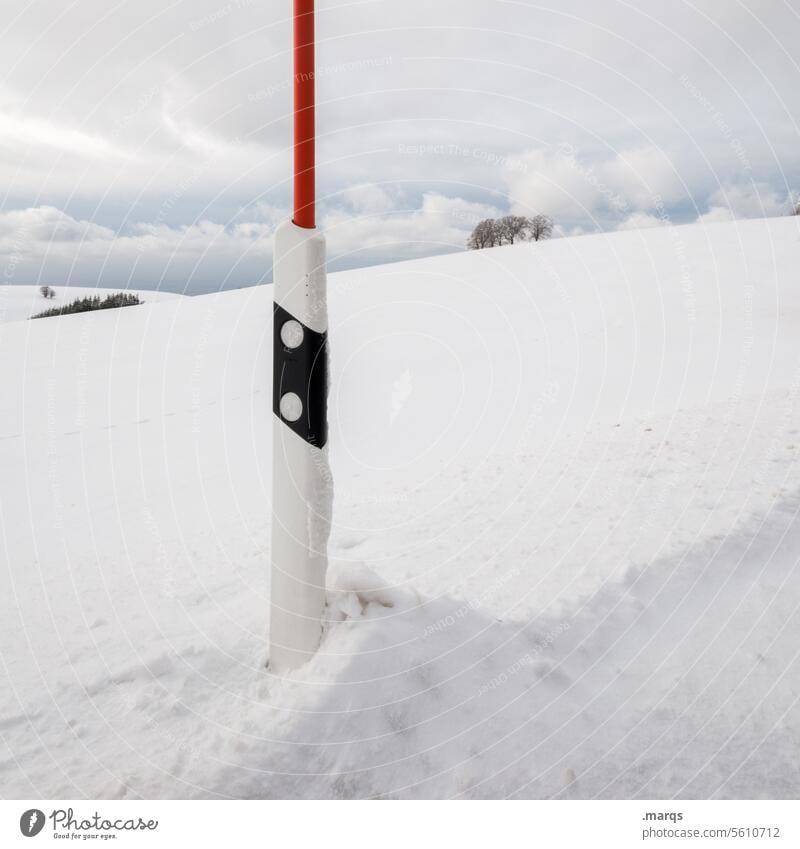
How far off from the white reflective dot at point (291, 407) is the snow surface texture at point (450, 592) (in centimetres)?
57

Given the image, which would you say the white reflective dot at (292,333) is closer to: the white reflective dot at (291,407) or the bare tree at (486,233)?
the white reflective dot at (291,407)

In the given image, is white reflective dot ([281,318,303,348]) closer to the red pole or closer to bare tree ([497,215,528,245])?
the red pole

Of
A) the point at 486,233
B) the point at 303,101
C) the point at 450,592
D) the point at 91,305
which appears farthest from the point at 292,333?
the point at 91,305

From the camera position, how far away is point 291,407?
1.54m

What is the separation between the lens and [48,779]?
53.1 inches

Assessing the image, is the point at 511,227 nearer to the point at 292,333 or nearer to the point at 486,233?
the point at 486,233

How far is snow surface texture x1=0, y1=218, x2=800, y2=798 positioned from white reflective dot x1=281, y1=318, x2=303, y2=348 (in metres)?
0.75

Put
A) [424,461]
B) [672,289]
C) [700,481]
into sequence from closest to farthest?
[700,481] → [424,461] → [672,289]

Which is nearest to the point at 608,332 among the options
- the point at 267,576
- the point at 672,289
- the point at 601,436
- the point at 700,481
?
the point at 672,289

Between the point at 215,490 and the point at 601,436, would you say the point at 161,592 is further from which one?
the point at 601,436

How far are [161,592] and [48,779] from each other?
91 centimetres

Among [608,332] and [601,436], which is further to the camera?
[608,332]

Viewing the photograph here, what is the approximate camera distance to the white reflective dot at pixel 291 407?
5.01 ft

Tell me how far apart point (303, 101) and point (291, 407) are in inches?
30.6
